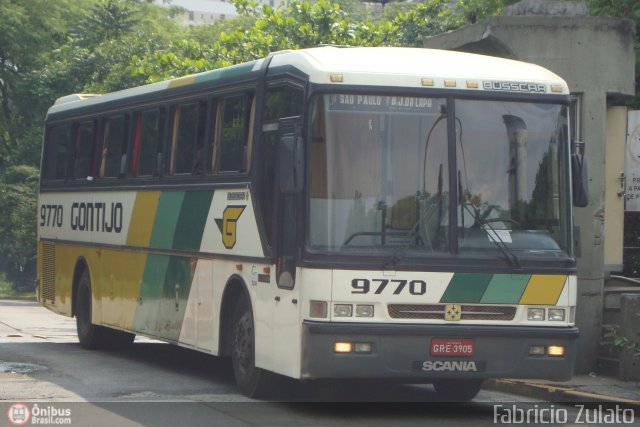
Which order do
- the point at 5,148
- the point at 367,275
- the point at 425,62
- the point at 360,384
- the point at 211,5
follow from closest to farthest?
the point at 367,275
the point at 425,62
the point at 360,384
the point at 5,148
the point at 211,5

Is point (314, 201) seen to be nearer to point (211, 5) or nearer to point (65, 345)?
point (65, 345)

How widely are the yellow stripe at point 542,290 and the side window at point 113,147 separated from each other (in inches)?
264

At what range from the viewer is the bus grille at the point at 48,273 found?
64.3 feet

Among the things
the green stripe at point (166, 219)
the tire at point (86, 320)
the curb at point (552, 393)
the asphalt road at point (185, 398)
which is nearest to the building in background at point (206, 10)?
the tire at point (86, 320)

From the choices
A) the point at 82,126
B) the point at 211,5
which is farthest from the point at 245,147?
the point at 211,5

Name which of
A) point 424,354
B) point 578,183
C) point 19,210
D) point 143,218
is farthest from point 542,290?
point 19,210

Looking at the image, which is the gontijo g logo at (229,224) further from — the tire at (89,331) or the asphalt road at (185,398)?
the tire at (89,331)

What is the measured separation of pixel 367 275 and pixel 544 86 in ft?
7.95

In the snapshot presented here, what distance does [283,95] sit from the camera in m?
11.9

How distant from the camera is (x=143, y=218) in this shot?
51.4 feet

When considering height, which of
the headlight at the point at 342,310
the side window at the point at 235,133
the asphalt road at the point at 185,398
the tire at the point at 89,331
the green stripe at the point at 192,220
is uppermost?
the side window at the point at 235,133

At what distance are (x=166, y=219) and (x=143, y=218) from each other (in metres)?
0.84
